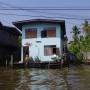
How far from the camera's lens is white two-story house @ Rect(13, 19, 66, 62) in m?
42.5

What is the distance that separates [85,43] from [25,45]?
Answer: 2018 cm

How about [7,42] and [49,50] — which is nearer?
[49,50]

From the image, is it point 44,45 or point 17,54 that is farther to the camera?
point 17,54

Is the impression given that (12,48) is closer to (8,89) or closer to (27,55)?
(27,55)

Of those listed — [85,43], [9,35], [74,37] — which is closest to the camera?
[9,35]

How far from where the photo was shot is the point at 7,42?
47719 millimetres

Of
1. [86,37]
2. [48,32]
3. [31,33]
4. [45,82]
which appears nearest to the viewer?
[45,82]

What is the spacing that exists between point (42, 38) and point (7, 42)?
669 centimetres

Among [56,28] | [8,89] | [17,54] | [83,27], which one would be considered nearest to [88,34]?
[83,27]

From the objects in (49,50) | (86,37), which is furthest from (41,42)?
(86,37)

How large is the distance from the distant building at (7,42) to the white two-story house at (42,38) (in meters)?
2.97

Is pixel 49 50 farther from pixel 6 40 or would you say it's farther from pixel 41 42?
pixel 6 40

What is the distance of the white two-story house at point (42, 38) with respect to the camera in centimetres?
4252

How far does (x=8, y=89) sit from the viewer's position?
627 inches
